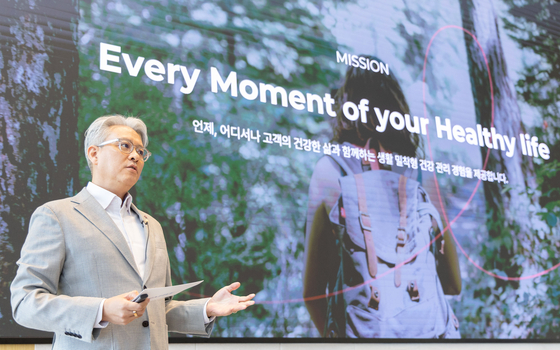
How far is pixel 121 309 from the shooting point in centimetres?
140

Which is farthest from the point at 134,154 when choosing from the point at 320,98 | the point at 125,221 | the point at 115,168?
the point at 320,98

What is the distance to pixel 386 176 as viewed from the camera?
359 centimetres

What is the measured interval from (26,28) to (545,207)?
12.7 feet

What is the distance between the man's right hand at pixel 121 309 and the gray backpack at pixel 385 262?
190cm

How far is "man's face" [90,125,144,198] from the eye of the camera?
5.94ft

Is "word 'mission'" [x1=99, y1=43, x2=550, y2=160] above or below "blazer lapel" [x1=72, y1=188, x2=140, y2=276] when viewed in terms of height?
above

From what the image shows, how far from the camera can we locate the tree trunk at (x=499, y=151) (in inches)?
155

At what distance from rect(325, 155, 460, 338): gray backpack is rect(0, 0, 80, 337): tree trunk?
5.34 ft

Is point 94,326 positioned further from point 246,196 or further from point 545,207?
point 545,207

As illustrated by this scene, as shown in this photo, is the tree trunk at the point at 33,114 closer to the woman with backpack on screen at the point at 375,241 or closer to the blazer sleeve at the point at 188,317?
the blazer sleeve at the point at 188,317

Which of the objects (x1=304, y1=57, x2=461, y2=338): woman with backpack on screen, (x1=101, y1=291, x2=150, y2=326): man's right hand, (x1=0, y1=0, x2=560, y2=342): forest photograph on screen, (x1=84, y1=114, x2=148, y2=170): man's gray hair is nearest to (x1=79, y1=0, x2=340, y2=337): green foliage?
(x1=0, y1=0, x2=560, y2=342): forest photograph on screen

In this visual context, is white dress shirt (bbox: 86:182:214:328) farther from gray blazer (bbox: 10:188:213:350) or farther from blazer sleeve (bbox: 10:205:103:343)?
blazer sleeve (bbox: 10:205:103:343)

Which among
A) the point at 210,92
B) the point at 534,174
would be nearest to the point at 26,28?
the point at 210,92

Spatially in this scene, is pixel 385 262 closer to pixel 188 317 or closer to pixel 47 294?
pixel 188 317
